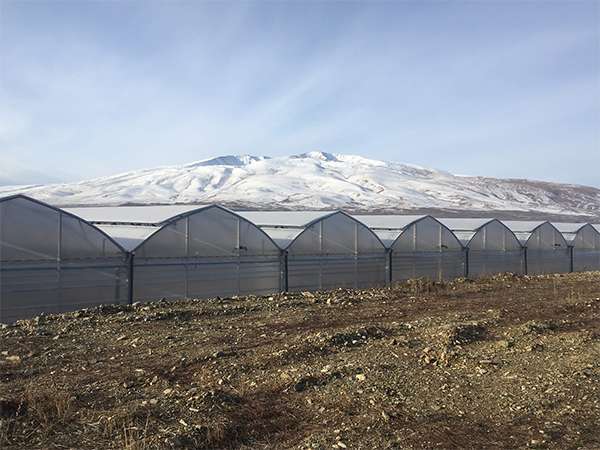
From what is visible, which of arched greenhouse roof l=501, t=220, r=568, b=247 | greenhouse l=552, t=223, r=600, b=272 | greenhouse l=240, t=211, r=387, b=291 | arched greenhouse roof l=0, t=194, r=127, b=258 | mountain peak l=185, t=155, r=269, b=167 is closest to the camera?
arched greenhouse roof l=0, t=194, r=127, b=258

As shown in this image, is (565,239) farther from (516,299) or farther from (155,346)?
(155,346)

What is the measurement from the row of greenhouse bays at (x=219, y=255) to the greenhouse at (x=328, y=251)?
1.5 inches

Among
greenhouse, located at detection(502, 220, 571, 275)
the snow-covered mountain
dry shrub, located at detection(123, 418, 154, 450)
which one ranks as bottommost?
dry shrub, located at detection(123, 418, 154, 450)

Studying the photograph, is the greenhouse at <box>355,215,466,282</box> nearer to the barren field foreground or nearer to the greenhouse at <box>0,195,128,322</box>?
the barren field foreground

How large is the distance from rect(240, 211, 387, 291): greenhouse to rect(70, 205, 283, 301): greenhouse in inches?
30.8

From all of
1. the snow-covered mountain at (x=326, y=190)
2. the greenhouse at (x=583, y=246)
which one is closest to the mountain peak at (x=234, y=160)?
the snow-covered mountain at (x=326, y=190)

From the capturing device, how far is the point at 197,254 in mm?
17594

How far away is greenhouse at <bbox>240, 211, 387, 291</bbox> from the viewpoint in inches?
787

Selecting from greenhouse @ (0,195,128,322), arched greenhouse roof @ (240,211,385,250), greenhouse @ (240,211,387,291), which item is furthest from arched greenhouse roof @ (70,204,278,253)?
greenhouse @ (240,211,387,291)

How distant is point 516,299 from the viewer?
17.1m

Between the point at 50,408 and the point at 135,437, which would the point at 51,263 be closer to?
the point at 50,408

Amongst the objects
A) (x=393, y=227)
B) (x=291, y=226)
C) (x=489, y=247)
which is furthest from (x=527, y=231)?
(x=291, y=226)

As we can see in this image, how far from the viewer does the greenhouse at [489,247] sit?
2659cm

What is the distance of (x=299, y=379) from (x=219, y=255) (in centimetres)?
1059
